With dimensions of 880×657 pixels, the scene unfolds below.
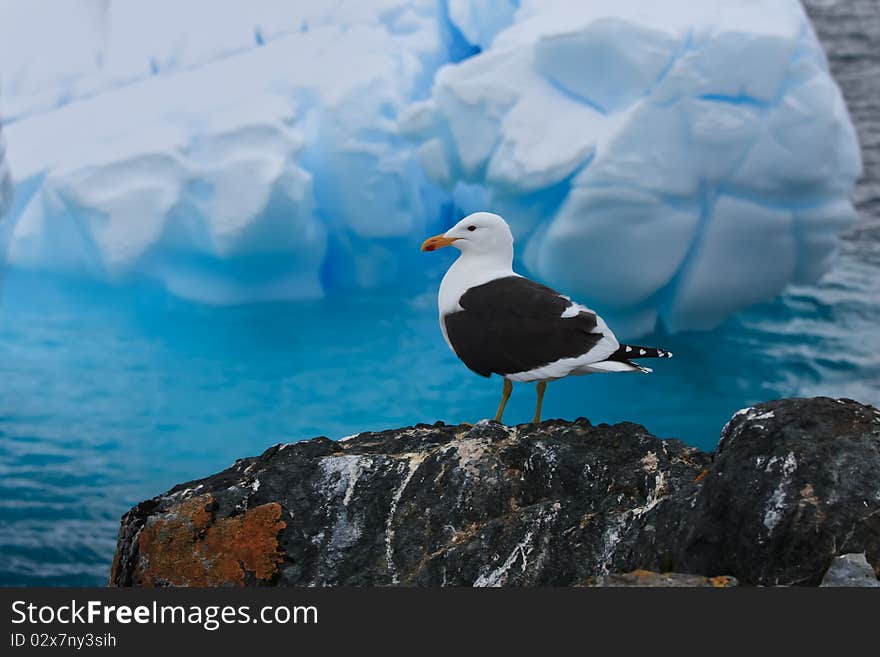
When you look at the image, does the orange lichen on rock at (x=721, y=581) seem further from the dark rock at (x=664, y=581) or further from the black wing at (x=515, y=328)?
the black wing at (x=515, y=328)

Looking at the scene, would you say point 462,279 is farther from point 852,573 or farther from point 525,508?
point 852,573

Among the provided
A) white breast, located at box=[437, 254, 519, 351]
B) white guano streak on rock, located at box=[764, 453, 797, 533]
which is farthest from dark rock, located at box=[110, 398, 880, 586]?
white breast, located at box=[437, 254, 519, 351]

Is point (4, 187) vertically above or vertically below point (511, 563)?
below

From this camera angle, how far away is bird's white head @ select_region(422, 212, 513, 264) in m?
2.67

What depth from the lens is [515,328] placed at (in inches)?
97.7

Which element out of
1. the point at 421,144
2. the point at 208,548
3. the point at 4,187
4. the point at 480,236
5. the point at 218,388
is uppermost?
the point at 480,236

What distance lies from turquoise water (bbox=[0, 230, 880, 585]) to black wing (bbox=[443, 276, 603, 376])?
3909 mm

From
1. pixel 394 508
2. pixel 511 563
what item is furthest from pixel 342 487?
pixel 511 563

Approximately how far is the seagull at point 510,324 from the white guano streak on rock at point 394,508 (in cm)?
32

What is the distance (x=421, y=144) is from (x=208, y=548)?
4.70 metres

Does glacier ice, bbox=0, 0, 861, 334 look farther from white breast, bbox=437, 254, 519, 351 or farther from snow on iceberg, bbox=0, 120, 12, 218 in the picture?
white breast, bbox=437, 254, 519, 351

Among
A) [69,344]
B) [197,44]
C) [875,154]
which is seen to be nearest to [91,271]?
[69,344]

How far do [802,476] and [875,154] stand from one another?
7.77 metres

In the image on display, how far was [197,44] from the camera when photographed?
6977mm
